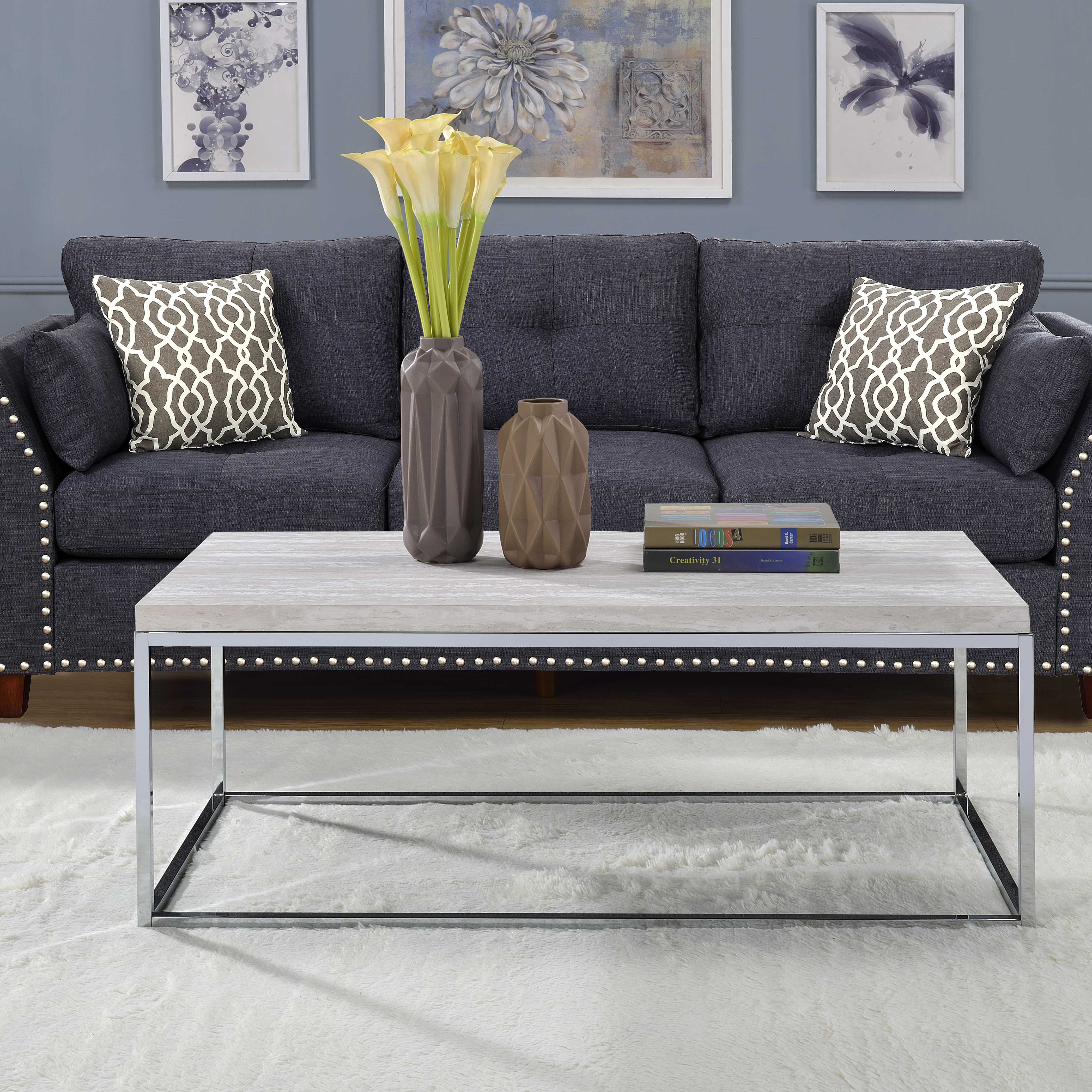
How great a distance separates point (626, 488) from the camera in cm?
257

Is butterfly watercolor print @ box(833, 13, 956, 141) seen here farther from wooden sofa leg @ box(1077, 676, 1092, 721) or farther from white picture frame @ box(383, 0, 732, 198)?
wooden sofa leg @ box(1077, 676, 1092, 721)

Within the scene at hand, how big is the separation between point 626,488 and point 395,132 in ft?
3.44

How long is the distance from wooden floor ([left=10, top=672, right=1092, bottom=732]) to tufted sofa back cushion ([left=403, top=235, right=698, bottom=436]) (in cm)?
68

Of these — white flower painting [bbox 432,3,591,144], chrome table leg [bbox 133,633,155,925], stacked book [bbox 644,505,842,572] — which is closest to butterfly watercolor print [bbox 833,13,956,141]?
white flower painting [bbox 432,3,591,144]

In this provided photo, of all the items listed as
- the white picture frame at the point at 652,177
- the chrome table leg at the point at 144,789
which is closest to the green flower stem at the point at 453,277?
the chrome table leg at the point at 144,789

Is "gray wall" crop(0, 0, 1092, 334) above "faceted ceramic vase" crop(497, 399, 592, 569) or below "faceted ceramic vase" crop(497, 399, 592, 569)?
above

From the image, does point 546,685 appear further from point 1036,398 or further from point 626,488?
point 1036,398

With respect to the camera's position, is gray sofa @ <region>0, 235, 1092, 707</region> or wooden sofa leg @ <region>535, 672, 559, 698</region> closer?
gray sofa @ <region>0, 235, 1092, 707</region>

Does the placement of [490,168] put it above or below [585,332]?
above

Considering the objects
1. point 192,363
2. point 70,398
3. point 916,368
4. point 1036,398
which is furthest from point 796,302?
point 70,398

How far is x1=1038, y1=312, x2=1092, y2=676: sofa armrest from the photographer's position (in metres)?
2.44

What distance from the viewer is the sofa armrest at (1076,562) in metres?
2.44

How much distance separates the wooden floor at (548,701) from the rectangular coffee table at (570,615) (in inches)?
26.4

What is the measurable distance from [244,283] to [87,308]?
0.42m
